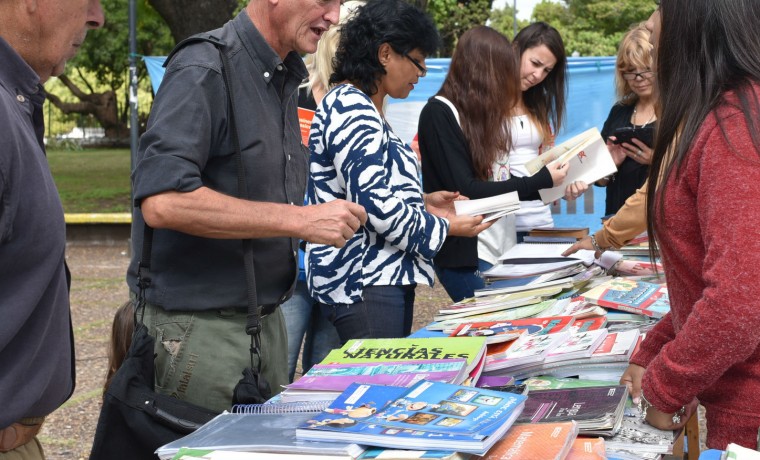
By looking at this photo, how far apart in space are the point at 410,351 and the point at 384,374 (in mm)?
177

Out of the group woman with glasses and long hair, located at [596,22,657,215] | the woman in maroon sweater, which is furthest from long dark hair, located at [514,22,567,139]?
the woman in maroon sweater

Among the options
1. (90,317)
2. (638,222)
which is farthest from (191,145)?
(90,317)

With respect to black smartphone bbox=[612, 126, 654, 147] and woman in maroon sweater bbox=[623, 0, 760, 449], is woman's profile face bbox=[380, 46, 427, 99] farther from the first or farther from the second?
black smartphone bbox=[612, 126, 654, 147]

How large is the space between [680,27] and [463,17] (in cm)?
1215

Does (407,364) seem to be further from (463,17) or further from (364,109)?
(463,17)

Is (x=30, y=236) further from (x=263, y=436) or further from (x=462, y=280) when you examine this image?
(x=462, y=280)

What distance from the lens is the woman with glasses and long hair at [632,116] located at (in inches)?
155

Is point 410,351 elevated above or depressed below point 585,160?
below

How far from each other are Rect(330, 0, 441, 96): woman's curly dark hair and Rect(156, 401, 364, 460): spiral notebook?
4.59ft

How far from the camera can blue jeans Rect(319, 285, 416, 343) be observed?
2.73 metres

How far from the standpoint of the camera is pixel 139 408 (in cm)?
184

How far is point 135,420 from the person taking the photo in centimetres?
184

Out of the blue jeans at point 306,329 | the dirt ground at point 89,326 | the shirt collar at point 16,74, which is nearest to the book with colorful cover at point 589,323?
the blue jeans at point 306,329

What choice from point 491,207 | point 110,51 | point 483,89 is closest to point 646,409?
point 491,207
